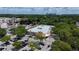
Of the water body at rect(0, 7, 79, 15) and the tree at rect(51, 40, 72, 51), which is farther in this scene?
the water body at rect(0, 7, 79, 15)

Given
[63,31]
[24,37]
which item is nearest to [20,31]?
[24,37]

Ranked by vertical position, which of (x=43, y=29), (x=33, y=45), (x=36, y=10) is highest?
(x=36, y=10)

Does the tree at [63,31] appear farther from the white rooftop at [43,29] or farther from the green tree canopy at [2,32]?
the green tree canopy at [2,32]

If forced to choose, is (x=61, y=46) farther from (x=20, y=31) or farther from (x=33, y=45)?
(x=20, y=31)

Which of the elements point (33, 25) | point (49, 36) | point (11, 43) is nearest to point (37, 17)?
point (33, 25)

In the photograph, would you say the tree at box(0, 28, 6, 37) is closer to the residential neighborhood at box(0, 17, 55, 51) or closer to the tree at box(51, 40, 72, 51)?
the residential neighborhood at box(0, 17, 55, 51)

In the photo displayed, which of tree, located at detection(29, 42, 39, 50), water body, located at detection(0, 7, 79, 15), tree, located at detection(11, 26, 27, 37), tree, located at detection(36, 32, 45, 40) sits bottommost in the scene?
tree, located at detection(29, 42, 39, 50)

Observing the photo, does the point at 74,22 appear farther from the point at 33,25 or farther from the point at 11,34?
the point at 11,34

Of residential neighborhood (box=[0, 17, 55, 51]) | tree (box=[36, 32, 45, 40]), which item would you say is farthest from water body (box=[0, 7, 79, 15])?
tree (box=[36, 32, 45, 40])

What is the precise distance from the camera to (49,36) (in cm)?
168

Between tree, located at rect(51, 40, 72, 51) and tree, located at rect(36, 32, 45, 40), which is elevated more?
tree, located at rect(36, 32, 45, 40)

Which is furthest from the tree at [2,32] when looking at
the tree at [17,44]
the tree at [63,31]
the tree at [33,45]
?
the tree at [63,31]

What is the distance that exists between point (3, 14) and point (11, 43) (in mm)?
283
